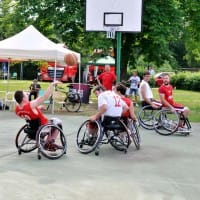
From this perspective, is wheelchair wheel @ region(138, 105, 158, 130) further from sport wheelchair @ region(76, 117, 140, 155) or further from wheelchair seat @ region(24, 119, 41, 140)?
wheelchair seat @ region(24, 119, 41, 140)

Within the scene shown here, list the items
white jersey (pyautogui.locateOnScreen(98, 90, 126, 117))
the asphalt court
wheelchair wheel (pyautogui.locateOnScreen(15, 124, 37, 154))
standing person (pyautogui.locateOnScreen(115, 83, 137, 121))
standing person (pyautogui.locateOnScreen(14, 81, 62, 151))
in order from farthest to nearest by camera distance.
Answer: standing person (pyautogui.locateOnScreen(115, 83, 137, 121)) → white jersey (pyautogui.locateOnScreen(98, 90, 126, 117)) → wheelchair wheel (pyautogui.locateOnScreen(15, 124, 37, 154)) → standing person (pyautogui.locateOnScreen(14, 81, 62, 151)) → the asphalt court

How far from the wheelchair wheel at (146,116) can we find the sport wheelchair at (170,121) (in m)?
0.70

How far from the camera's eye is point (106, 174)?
26.5ft

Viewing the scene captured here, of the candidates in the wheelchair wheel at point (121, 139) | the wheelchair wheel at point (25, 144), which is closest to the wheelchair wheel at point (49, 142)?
the wheelchair wheel at point (25, 144)

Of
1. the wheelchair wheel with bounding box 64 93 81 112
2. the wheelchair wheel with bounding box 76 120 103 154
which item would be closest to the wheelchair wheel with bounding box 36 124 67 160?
the wheelchair wheel with bounding box 76 120 103 154

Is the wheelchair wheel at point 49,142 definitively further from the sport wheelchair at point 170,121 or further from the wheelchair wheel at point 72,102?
the wheelchair wheel at point 72,102

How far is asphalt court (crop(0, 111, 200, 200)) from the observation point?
6.82 m

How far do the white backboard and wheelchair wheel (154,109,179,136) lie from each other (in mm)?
5150

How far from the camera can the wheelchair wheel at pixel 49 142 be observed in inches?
358

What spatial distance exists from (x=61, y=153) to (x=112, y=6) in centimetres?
943

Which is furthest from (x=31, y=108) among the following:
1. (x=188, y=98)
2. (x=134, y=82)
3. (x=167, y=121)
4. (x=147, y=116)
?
(x=188, y=98)

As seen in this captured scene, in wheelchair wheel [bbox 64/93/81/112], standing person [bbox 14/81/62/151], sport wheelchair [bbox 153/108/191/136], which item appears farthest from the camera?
wheelchair wheel [bbox 64/93/81/112]

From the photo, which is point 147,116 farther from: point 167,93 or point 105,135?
point 105,135

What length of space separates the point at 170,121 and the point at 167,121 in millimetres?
76
